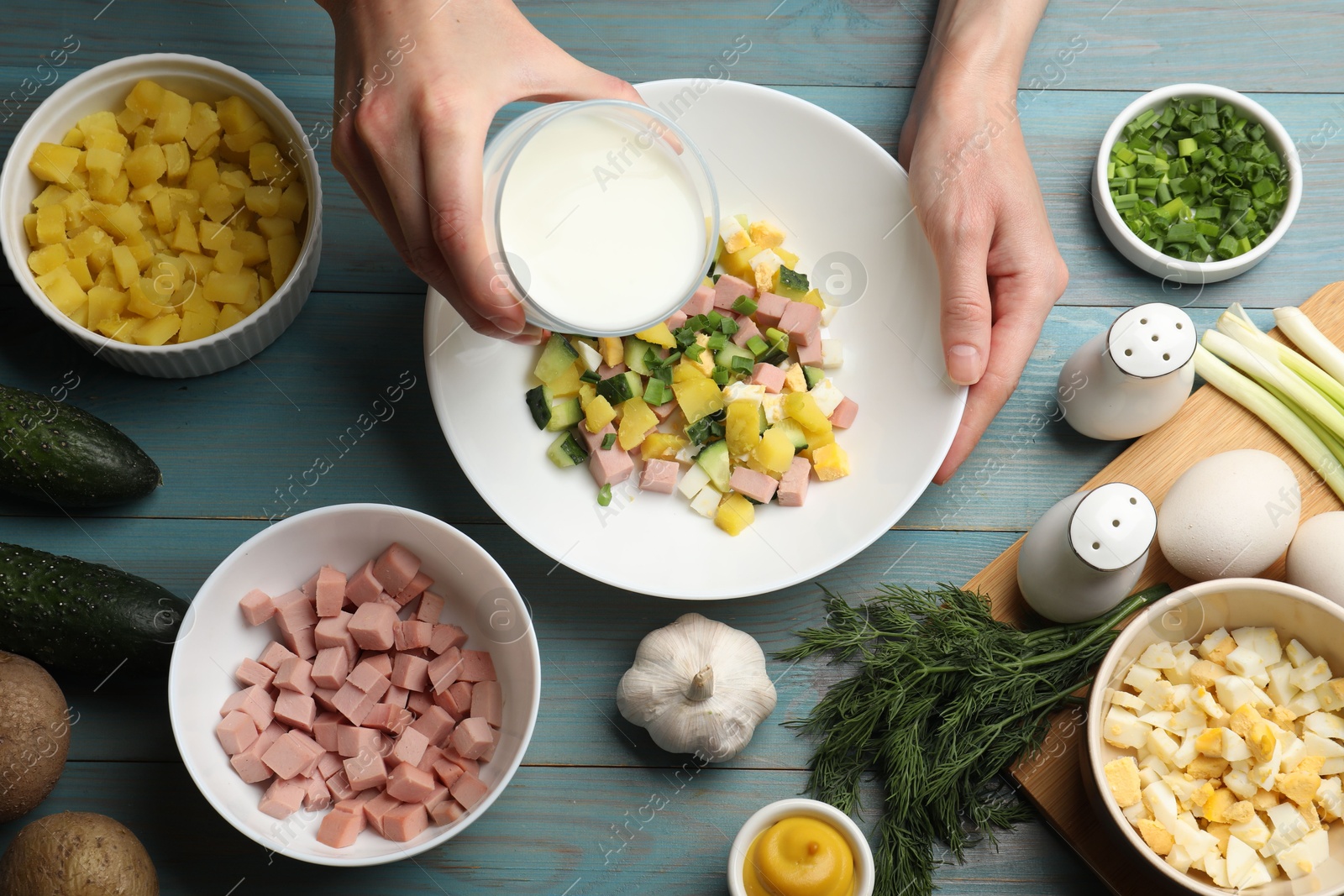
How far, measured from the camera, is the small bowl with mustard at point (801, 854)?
5.03 ft

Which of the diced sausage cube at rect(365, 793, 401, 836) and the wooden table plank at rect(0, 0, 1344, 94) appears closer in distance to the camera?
the diced sausage cube at rect(365, 793, 401, 836)

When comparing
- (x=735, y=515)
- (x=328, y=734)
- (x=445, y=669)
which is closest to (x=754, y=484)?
(x=735, y=515)

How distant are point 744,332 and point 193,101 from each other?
3.59ft

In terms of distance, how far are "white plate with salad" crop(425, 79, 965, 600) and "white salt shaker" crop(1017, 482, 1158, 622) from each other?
0.77ft

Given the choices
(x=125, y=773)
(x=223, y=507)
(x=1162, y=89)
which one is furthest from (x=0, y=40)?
(x=1162, y=89)

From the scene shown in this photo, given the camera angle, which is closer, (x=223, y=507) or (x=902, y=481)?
(x=902, y=481)

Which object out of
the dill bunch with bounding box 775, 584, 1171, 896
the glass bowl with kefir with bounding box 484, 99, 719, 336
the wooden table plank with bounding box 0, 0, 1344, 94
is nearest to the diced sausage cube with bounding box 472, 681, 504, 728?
the dill bunch with bounding box 775, 584, 1171, 896

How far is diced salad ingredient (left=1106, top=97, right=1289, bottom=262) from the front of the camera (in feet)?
6.27

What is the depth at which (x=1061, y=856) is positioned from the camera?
1.74m

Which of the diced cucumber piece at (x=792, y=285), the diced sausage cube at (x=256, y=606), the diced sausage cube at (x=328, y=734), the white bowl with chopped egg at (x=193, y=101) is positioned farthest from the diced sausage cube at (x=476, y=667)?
the diced cucumber piece at (x=792, y=285)

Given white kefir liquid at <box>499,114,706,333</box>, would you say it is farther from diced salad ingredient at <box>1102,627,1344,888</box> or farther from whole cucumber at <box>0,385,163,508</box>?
diced salad ingredient at <box>1102,627,1344,888</box>

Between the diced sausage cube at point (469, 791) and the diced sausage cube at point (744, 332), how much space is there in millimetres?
868

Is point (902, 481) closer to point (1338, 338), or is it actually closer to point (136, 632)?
point (1338, 338)

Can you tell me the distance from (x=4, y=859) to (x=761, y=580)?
51.0 inches
